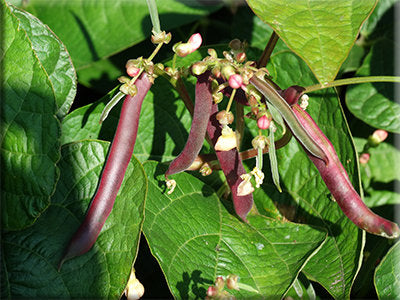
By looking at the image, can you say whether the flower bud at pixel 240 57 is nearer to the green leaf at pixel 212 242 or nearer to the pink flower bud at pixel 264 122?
the pink flower bud at pixel 264 122

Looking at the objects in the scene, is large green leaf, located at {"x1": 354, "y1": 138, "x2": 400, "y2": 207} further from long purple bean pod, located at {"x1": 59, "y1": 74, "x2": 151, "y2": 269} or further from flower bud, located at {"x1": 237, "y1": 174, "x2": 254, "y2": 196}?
long purple bean pod, located at {"x1": 59, "y1": 74, "x2": 151, "y2": 269}

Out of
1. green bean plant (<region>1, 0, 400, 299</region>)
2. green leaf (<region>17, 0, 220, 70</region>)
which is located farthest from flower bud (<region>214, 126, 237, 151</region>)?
green leaf (<region>17, 0, 220, 70</region>)

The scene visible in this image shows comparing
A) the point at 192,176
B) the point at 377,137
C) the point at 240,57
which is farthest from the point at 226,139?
the point at 377,137

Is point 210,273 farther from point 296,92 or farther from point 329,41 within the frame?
point 329,41

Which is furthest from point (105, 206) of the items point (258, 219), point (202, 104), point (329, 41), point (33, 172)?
point (329, 41)

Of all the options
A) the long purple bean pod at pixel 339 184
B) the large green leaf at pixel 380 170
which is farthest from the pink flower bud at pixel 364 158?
the long purple bean pod at pixel 339 184
